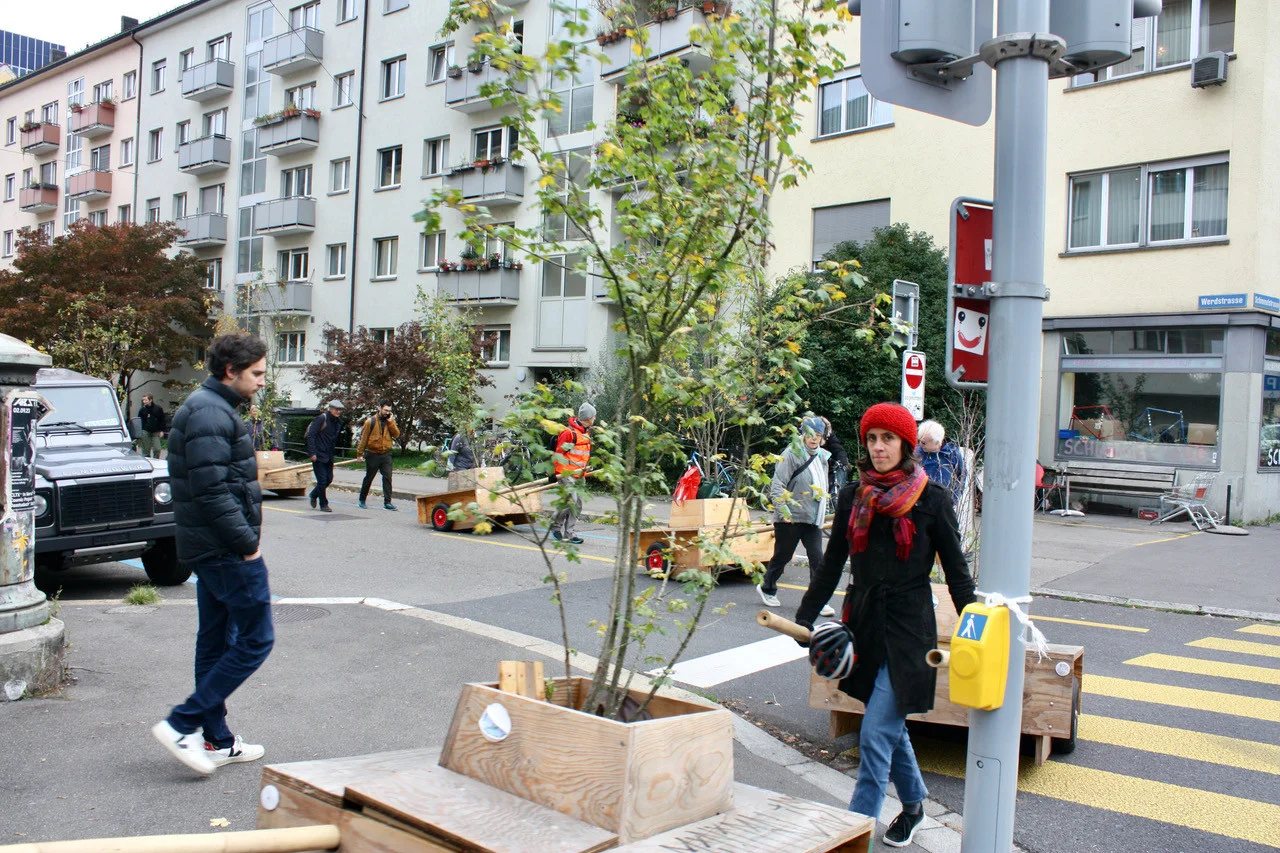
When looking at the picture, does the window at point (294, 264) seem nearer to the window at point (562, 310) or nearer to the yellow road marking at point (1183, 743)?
the window at point (562, 310)

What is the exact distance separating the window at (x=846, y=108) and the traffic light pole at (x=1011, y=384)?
20.9 m

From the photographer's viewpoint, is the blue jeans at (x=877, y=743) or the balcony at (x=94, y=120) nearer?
the blue jeans at (x=877, y=743)

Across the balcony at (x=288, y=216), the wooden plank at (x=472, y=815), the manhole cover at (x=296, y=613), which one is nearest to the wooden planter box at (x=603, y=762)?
the wooden plank at (x=472, y=815)

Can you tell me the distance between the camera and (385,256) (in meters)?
35.2

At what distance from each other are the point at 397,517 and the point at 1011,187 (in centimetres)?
1468

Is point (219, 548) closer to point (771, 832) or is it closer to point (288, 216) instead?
point (771, 832)

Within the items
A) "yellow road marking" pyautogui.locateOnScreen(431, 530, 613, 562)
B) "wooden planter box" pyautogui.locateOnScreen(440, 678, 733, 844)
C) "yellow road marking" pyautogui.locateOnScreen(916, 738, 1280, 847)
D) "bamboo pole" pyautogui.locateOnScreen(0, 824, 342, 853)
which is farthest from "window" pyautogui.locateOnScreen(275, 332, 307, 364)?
"bamboo pole" pyautogui.locateOnScreen(0, 824, 342, 853)

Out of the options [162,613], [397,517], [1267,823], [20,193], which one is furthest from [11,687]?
[20,193]

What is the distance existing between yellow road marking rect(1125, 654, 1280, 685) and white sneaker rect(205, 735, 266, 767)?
20.7 feet

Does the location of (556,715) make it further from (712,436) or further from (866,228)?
(866,228)

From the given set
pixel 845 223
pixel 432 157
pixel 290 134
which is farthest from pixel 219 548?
pixel 290 134

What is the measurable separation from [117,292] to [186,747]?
129ft

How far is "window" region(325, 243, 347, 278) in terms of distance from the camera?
Answer: 36.5 m

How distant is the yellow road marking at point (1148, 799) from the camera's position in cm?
455
